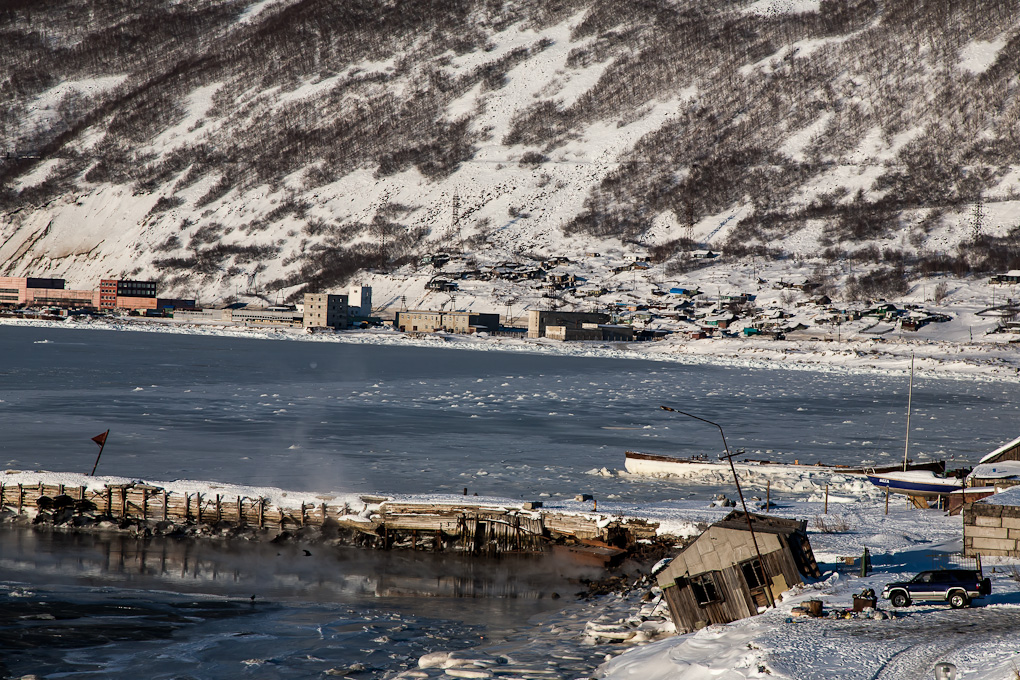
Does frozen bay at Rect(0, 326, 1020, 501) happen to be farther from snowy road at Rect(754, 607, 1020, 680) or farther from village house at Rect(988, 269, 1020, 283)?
village house at Rect(988, 269, 1020, 283)

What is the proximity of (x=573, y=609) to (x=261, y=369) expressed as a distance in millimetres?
76722

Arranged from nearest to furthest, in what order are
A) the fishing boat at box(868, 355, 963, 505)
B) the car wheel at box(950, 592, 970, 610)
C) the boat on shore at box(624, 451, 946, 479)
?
the car wheel at box(950, 592, 970, 610) → the fishing boat at box(868, 355, 963, 505) → the boat on shore at box(624, 451, 946, 479)

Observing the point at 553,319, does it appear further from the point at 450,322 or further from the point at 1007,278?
the point at 1007,278

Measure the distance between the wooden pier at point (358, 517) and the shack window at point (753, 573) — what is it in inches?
302

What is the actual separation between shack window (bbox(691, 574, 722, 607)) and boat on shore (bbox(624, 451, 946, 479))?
62.2ft

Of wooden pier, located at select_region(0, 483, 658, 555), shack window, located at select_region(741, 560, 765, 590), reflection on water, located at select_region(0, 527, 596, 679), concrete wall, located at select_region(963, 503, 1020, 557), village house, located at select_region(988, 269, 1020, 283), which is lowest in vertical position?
reflection on water, located at select_region(0, 527, 596, 679)

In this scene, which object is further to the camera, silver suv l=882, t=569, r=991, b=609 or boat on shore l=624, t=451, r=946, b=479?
boat on shore l=624, t=451, r=946, b=479

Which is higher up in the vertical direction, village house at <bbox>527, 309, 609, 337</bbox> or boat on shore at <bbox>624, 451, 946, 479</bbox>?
village house at <bbox>527, 309, 609, 337</bbox>

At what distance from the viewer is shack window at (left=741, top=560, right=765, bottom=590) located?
19.8 metres

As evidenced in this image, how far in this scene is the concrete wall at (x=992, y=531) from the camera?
70.6ft

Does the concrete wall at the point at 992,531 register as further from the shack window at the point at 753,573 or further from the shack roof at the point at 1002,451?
the shack roof at the point at 1002,451

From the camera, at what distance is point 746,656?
52.6 feet

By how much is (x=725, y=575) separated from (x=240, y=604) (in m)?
11.1

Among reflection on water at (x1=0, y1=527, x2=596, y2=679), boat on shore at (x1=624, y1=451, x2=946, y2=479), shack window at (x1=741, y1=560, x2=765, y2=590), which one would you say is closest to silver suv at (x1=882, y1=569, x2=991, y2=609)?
shack window at (x1=741, y1=560, x2=765, y2=590)
